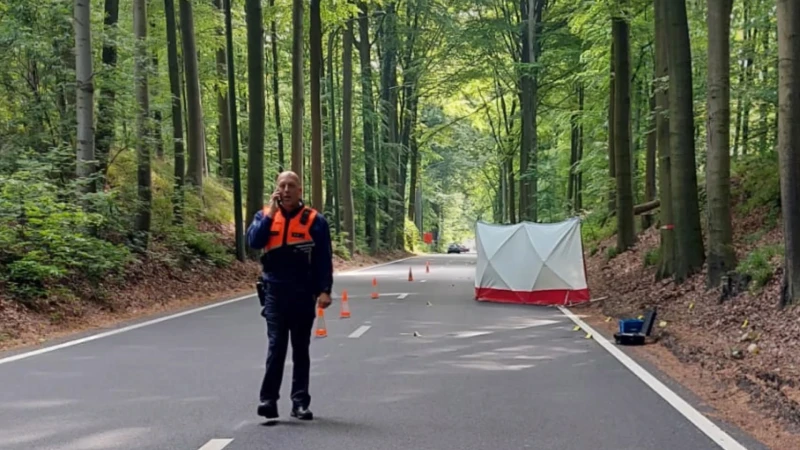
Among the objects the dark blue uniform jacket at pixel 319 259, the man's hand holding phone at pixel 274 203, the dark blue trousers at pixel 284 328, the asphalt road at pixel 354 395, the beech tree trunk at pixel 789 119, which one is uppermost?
the beech tree trunk at pixel 789 119

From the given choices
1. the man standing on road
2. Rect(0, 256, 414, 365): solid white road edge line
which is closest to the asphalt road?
Rect(0, 256, 414, 365): solid white road edge line

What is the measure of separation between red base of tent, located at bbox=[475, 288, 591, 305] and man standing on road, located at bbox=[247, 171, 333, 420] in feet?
37.8

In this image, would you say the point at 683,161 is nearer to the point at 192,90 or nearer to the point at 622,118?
the point at 622,118

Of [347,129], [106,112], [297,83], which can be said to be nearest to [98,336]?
[106,112]

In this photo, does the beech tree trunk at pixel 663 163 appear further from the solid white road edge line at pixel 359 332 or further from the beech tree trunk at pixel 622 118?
the solid white road edge line at pixel 359 332

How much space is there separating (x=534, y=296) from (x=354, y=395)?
10624mm

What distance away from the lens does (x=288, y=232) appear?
20.3ft

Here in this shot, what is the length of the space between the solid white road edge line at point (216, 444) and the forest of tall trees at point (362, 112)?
7.61m

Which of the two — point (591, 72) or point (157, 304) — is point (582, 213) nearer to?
point (591, 72)

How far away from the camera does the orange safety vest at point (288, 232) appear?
618cm

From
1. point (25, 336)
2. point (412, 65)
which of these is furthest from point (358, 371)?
point (412, 65)

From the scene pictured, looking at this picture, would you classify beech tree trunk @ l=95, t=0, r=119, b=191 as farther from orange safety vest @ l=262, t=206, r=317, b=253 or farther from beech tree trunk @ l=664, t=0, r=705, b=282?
orange safety vest @ l=262, t=206, r=317, b=253

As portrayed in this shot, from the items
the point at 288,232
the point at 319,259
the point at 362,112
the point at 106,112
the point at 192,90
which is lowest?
the point at 319,259

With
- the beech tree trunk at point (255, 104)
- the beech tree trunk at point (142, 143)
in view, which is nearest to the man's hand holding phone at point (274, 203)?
the beech tree trunk at point (142, 143)
